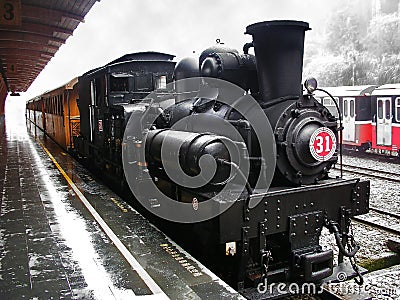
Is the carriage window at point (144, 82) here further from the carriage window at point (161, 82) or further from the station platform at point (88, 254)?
the station platform at point (88, 254)

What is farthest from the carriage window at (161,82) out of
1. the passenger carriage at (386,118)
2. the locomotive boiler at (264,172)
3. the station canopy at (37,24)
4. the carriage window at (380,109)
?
the carriage window at (380,109)

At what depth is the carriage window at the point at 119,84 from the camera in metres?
8.35

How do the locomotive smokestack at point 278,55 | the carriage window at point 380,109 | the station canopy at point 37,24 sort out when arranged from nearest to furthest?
the locomotive smokestack at point 278,55
the station canopy at point 37,24
the carriage window at point 380,109

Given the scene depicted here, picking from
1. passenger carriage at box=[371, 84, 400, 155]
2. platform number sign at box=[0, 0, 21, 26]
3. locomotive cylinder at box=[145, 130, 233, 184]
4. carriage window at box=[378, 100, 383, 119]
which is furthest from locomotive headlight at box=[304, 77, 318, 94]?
carriage window at box=[378, 100, 383, 119]

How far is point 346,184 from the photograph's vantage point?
498 centimetres

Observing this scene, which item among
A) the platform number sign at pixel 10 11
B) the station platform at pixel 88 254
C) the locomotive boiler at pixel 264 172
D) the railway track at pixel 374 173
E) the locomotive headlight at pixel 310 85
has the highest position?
the platform number sign at pixel 10 11

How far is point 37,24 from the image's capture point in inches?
470

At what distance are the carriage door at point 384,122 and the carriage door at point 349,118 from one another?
1266 millimetres

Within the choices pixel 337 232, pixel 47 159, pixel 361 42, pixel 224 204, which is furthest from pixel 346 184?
pixel 361 42

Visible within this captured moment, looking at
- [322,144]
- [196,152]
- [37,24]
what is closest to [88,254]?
[196,152]

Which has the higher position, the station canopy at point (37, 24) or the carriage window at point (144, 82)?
the station canopy at point (37, 24)

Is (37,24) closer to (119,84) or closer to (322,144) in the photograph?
(119,84)

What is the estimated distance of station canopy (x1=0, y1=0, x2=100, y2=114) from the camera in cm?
786

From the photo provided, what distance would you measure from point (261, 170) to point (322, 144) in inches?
28.1
